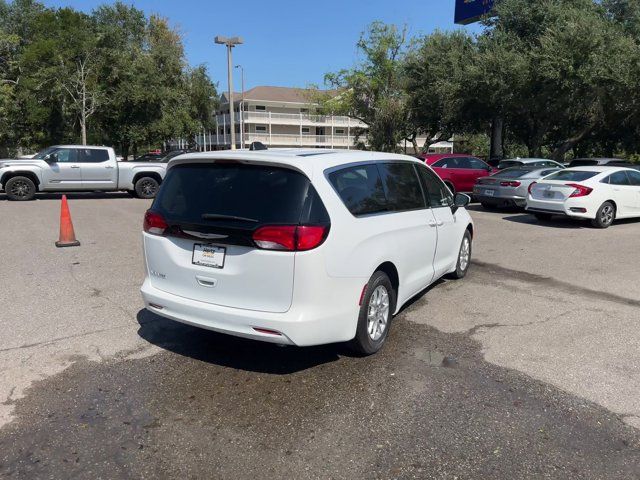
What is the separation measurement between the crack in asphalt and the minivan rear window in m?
4.24

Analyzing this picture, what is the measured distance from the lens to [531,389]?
383 centimetres

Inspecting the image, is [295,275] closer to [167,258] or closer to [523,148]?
[167,258]

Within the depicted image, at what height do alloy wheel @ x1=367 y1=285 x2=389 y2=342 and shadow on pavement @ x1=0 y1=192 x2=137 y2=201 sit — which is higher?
alloy wheel @ x1=367 y1=285 x2=389 y2=342

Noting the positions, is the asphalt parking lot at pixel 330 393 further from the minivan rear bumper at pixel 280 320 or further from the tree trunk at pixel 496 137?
the tree trunk at pixel 496 137

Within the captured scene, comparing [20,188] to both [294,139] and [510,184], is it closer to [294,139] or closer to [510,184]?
[510,184]

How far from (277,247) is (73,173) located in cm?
1558

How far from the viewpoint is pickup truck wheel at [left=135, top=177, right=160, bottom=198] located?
59.6 ft

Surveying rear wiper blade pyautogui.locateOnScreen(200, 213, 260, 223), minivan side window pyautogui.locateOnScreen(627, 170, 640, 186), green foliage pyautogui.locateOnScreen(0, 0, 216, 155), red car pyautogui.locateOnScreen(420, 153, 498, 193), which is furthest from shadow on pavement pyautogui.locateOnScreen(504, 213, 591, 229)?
green foliage pyautogui.locateOnScreen(0, 0, 216, 155)

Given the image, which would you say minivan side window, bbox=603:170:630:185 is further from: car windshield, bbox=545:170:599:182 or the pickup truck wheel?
the pickup truck wheel

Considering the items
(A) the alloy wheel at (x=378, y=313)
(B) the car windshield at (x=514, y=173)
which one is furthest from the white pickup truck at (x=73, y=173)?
(A) the alloy wheel at (x=378, y=313)

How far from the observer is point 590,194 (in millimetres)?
11586

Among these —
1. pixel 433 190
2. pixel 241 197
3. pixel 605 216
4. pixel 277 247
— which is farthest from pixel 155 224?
pixel 605 216

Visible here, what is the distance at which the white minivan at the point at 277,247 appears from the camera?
12.0 ft

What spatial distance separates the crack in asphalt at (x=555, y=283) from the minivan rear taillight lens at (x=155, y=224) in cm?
494
